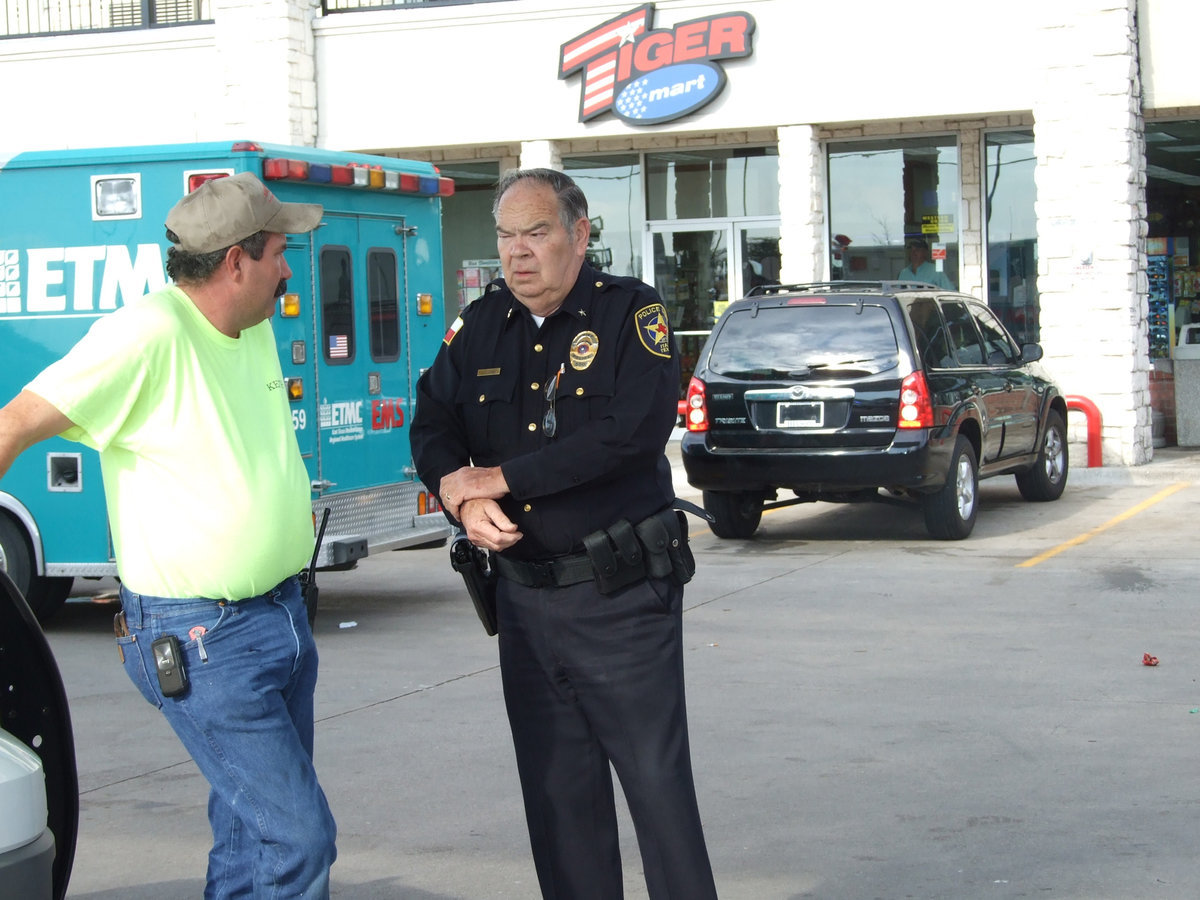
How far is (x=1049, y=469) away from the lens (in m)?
14.2

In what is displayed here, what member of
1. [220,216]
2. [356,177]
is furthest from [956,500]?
[220,216]

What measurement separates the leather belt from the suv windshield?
26.0 ft

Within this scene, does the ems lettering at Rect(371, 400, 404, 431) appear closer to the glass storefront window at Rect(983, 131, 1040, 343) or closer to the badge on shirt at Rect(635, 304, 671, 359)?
the badge on shirt at Rect(635, 304, 671, 359)

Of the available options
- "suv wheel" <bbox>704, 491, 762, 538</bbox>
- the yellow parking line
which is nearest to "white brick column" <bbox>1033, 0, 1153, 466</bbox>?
the yellow parking line

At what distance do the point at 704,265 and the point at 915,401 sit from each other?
848 centimetres

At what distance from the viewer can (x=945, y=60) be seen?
54.6 feet

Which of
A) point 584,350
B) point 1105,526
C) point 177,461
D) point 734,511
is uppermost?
point 584,350

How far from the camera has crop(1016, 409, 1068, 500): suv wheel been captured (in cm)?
1394

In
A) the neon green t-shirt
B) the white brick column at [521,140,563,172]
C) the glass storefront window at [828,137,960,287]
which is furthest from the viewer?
the white brick column at [521,140,563,172]

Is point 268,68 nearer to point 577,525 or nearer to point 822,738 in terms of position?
point 822,738

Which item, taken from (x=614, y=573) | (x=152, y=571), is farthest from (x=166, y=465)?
(x=614, y=573)

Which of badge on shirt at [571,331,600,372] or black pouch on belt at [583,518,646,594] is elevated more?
badge on shirt at [571,331,600,372]

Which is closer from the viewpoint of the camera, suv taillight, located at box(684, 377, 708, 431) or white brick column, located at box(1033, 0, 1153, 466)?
suv taillight, located at box(684, 377, 708, 431)

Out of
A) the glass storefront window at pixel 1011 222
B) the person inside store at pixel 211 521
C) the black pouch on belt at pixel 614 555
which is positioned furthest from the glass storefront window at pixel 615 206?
the person inside store at pixel 211 521
